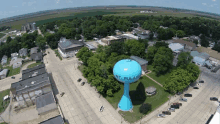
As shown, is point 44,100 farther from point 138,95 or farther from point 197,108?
point 197,108

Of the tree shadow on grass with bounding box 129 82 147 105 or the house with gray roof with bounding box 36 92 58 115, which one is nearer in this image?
the house with gray roof with bounding box 36 92 58 115

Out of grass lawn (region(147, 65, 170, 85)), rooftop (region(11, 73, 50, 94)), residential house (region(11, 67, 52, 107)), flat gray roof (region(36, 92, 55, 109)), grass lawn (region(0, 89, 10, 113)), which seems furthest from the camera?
grass lawn (region(147, 65, 170, 85))

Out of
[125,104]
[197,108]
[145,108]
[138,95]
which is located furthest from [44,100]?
[197,108]

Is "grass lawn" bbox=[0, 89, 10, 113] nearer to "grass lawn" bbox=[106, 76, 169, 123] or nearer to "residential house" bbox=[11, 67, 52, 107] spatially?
"residential house" bbox=[11, 67, 52, 107]

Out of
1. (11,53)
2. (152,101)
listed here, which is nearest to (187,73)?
(152,101)

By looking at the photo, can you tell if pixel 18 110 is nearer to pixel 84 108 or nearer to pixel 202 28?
pixel 84 108

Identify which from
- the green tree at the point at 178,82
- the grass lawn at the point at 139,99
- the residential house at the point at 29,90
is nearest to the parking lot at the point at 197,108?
the grass lawn at the point at 139,99

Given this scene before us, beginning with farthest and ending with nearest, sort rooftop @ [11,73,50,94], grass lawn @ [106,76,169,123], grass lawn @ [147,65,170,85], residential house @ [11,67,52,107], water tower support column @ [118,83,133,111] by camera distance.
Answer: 1. grass lawn @ [147,65,170,85]
2. rooftop @ [11,73,50,94]
3. residential house @ [11,67,52,107]
4. water tower support column @ [118,83,133,111]
5. grass lawn @ [106,76,169,123]

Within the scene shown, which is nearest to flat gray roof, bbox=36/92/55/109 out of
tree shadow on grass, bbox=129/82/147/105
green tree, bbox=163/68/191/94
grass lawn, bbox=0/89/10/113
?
grass lawn, bbox=0/89/10/113
